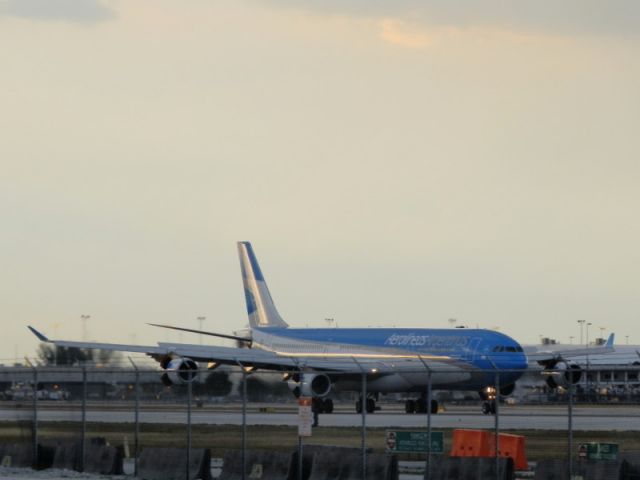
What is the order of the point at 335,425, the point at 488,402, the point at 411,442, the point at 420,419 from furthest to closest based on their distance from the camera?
the point at 420,419
the point at 335,425
the point at 488,402
the point at 411,442

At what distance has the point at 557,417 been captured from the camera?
5353 cm

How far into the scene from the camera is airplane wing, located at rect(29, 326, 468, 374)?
59500 millimetres

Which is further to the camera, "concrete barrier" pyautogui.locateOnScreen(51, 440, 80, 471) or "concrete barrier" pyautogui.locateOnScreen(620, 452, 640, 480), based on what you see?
"concrete barrier" pyautogui.locateOnScreen(51, 440, 80, 471)

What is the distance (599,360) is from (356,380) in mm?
68444

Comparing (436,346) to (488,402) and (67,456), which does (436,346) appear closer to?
(488,402)

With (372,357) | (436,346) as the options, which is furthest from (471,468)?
(372,357)

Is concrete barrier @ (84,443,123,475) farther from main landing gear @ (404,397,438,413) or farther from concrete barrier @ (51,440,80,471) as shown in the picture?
main landing gear @ (404,397,438,413)

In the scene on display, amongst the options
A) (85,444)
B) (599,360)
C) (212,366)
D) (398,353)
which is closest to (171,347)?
(212,366)

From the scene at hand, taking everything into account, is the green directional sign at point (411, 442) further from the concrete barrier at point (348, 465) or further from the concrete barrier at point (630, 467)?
the concrete barrier at point (630, 467)

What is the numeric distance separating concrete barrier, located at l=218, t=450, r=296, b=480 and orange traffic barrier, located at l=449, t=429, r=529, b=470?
395 cm

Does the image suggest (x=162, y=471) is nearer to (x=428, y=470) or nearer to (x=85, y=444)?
(x=85, y=444)

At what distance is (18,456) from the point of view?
34.9 metres

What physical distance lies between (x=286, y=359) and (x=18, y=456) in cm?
2814

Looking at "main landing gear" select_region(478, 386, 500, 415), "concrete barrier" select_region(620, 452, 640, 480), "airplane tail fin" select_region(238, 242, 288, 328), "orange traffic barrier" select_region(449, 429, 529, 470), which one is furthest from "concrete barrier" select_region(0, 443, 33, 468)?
"airplane tail fin" select_region(238, 242, 288, 328)
